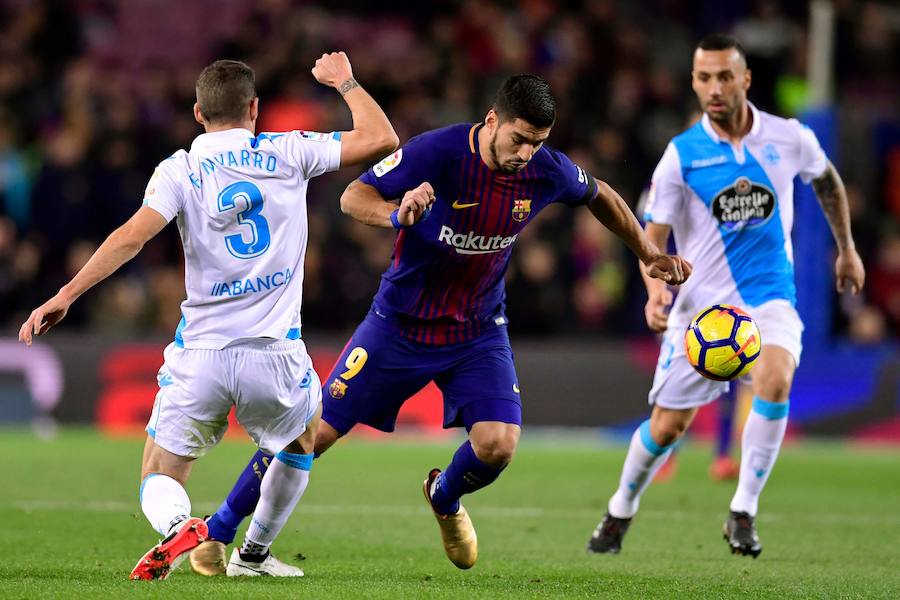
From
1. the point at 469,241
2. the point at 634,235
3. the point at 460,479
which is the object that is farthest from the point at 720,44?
the point at 460,479

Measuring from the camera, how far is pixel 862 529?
8.81 m

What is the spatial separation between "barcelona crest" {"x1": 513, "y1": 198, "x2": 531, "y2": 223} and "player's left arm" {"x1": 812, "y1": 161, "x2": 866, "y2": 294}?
240 cm

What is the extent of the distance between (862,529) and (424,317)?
11.7 feet

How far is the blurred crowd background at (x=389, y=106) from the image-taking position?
50.6 ft

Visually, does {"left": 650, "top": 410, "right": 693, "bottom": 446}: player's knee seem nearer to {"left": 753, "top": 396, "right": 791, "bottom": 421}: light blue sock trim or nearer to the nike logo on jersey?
{"left": 753, "top": 396, "right": 791, "bottom": 421}: light blue sock trim

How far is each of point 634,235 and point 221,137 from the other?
7.12ft

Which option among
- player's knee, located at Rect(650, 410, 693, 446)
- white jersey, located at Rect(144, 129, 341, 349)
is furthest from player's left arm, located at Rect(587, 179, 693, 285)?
white jersey, located at Rect(144, 129, 341, 349)

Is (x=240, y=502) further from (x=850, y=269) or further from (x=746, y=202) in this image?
(x=850, y=269)

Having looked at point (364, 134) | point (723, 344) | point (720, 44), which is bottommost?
point (723, 344)

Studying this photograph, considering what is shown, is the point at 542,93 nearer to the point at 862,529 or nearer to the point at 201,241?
the point at 201,241

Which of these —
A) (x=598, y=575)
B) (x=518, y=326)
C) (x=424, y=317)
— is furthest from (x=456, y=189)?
(x=518, y=326)

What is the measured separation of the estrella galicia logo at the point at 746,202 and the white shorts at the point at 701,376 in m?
0.49

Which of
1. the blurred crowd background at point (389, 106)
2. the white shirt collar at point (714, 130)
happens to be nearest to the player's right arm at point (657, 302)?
the white shirt collar at point (714, 130)

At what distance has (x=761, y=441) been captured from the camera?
25.6 ft
